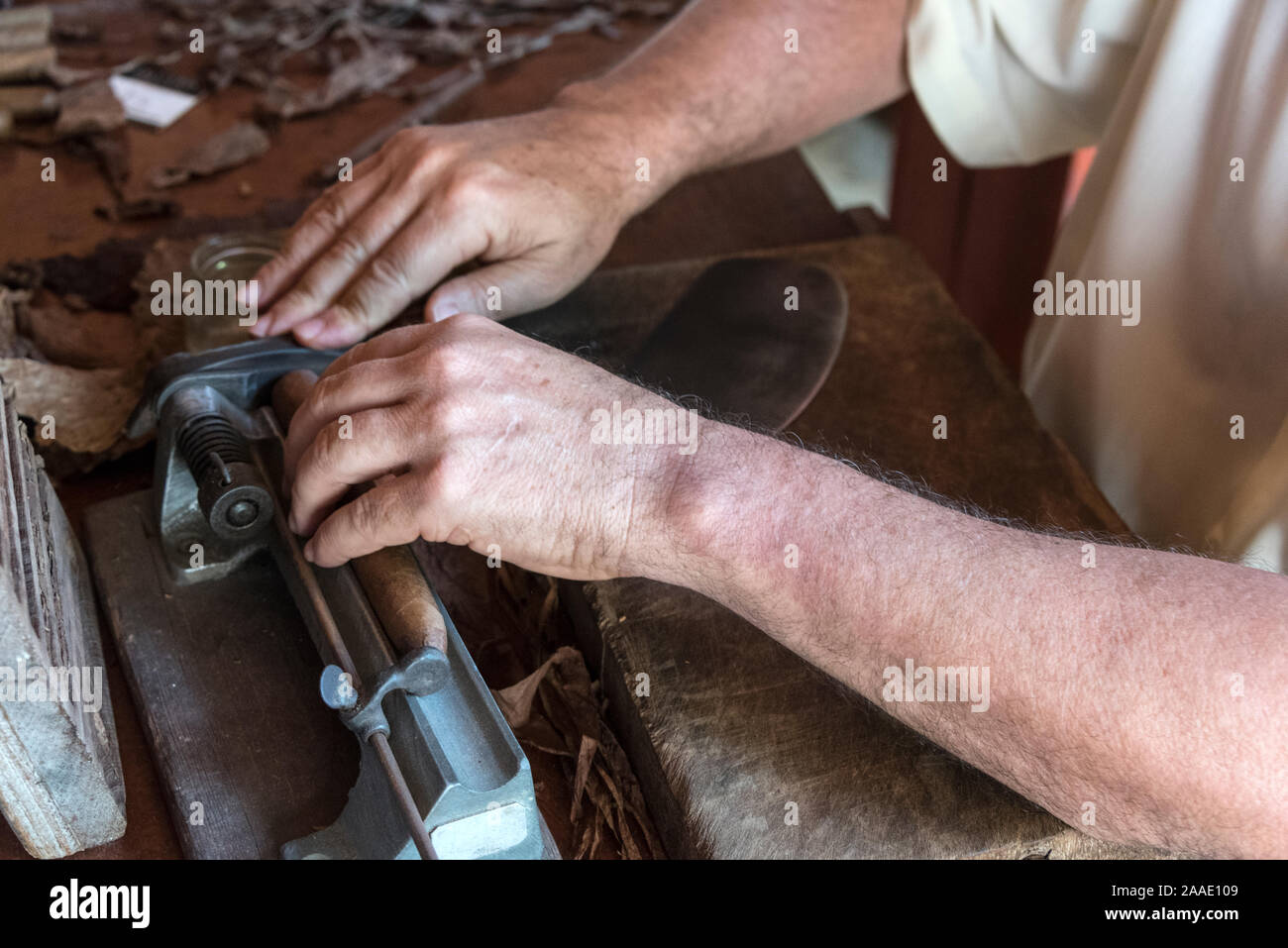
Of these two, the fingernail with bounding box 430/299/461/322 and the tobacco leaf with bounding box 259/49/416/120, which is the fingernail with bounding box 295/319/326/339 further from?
the tobacco leaf with bounding box 259/49/416/120

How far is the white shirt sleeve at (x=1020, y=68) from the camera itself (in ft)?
3.95

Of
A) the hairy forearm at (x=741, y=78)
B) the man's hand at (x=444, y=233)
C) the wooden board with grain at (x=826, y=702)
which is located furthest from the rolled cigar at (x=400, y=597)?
the hairy forearm at (x=741, y=78)

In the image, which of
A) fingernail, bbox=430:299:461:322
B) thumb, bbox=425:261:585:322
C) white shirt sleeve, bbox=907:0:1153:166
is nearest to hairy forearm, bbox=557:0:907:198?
white shirt sleeve, bbox=907:0:1153:166

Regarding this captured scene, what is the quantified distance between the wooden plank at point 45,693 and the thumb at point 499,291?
0.37m

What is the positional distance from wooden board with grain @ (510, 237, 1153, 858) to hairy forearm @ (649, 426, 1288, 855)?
0.04 metres

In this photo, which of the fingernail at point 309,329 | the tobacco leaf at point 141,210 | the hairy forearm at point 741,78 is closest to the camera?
the fingernail at point 309,329

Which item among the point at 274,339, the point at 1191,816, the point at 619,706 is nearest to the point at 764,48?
the point at 274,339

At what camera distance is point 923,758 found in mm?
824

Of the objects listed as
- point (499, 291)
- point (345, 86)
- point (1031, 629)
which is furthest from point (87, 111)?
point (1031, 629)

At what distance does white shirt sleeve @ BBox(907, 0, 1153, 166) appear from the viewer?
47.4 inches

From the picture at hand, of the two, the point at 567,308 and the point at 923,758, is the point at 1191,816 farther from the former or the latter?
the point at 567,308

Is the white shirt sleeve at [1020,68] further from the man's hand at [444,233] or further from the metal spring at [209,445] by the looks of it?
the metal spring at [209,445]

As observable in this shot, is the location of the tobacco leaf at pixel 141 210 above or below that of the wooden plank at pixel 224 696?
above

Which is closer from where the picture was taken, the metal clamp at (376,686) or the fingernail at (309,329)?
the metal clamp at (376,686)
